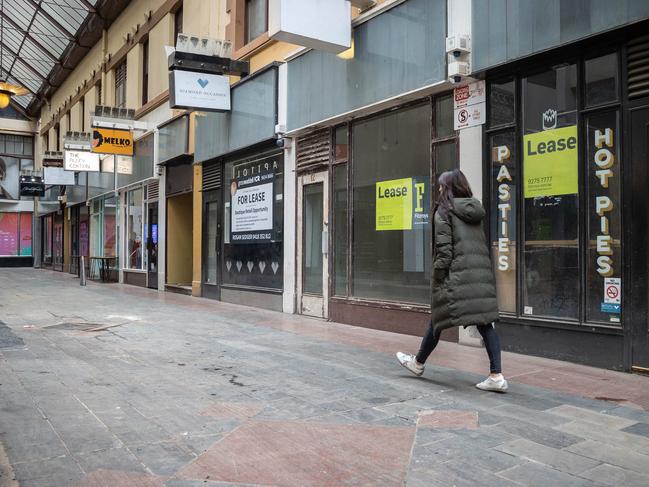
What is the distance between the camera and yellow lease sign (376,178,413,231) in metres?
8.58

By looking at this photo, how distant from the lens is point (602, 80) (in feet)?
20.1

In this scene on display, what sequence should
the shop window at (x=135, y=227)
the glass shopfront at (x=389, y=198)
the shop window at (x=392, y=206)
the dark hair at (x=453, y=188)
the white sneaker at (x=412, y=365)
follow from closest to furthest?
the dark hair at (x=453, y=188)
the white sneaker at (x=412, y=365)
the glass shopfront at (x=389, y=198)
the shop window at (x=392, y=206)
the shop window at (x=135, y=227)

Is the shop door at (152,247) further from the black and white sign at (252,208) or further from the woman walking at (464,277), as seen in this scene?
the woman walking at (464,277)

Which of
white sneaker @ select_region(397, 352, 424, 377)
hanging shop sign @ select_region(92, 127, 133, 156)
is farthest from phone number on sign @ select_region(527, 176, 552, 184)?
hanging shop sign @ select_region(92, 127, 133, 156)

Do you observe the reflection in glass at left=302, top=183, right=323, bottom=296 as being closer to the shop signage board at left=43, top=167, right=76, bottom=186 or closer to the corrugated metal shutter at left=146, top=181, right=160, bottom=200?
the corrugated metal shutter at left=146, top=181, right=160, bottom=200

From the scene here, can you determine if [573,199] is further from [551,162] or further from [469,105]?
[469,105]

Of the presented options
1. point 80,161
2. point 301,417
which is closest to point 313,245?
point 301,417

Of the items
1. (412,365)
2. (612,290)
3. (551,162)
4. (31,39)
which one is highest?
(31,39)

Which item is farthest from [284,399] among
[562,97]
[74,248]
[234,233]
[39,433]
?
[74,248]

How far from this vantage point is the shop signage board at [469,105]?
7.27 metres

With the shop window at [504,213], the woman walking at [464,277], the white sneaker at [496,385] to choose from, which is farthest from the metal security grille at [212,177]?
the white sneaker at [496,385]

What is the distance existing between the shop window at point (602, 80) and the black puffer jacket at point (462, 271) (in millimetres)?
2129

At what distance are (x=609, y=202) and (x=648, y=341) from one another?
4.69ft

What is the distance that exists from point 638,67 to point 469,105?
6.83 feet
